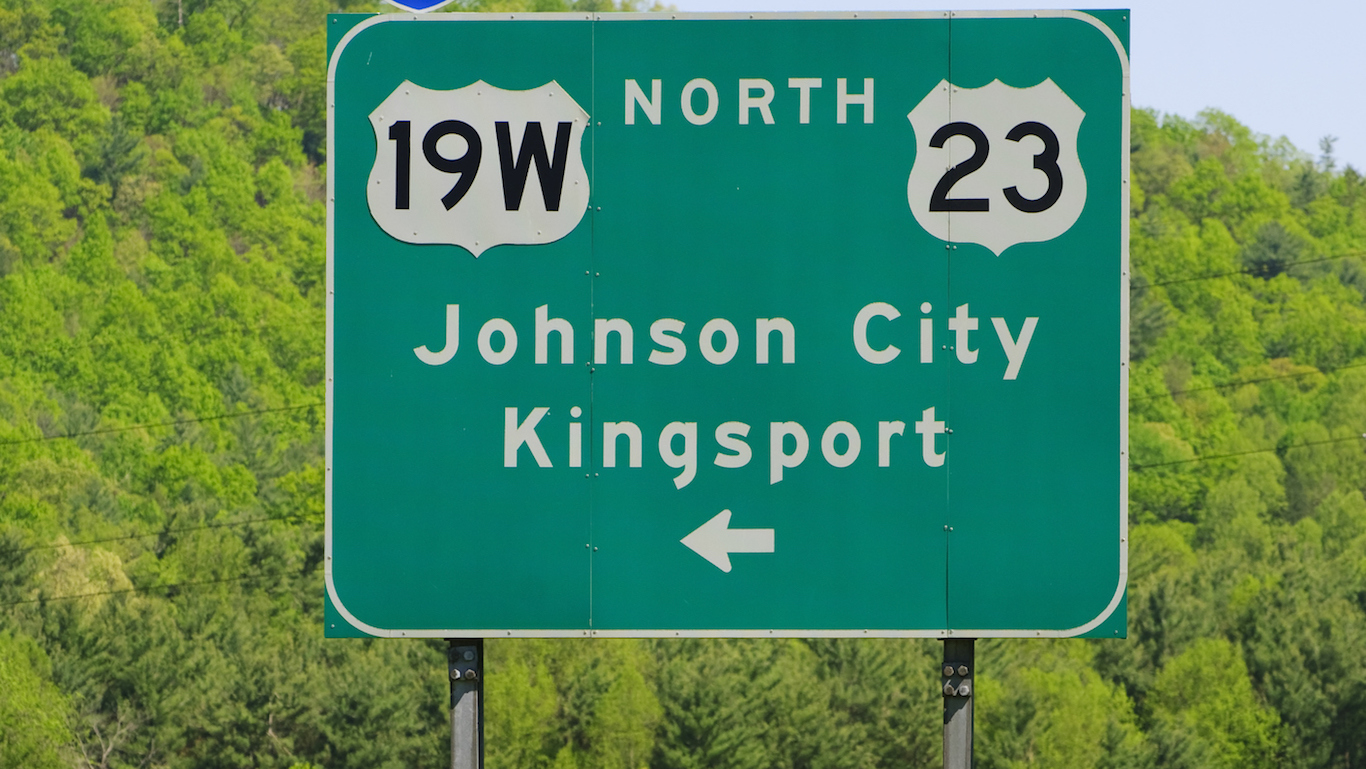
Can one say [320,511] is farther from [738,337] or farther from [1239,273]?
[738,337]

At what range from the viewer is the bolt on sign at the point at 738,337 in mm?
4988

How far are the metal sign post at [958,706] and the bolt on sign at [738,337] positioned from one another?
8cm

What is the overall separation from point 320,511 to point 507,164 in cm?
10912

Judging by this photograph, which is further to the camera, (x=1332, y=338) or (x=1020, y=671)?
(x=1332, y=338)

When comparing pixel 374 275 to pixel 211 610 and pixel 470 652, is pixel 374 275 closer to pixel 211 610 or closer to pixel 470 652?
pixel 470 652

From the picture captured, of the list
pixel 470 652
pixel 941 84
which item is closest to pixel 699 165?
pixel 941 84

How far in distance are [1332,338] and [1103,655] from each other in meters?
94.5

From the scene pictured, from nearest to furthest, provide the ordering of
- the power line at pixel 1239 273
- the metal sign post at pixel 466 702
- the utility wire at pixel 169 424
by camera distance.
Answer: the metal sign post at pixel 466 702, the utility wire at pixel 169 424, the power line at pixel 1239 273

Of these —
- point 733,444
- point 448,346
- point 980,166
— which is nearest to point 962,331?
point 980,166

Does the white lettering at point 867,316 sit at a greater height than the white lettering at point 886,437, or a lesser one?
greater

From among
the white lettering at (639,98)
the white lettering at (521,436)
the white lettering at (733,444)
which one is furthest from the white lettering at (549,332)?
the white lettering at (639,98)

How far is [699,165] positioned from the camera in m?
5.07

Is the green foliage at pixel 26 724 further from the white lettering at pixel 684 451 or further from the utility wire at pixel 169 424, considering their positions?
the white lettering at pixel 684 451

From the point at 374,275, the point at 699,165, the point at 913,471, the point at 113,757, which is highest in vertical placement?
the point at 699,165
